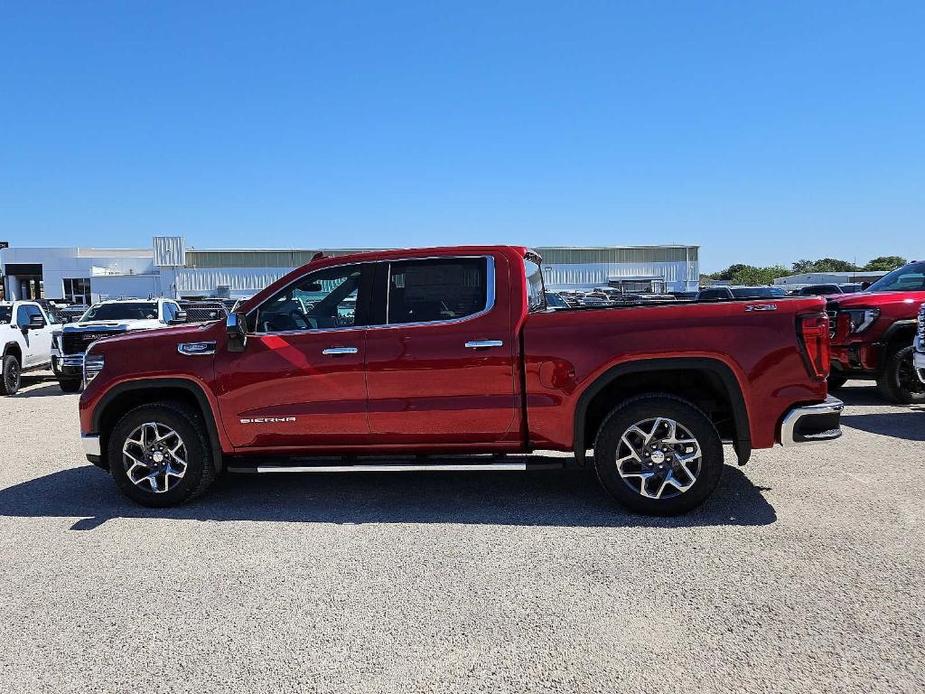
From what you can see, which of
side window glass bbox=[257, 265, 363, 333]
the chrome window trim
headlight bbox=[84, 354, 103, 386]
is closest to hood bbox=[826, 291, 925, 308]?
the chrome window trim

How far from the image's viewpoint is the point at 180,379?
17.7 ft

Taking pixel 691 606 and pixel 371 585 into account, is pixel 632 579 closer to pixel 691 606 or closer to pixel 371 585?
pixel 691 606

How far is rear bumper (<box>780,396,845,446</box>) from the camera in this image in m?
4.72

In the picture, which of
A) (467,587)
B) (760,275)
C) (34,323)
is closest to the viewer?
(467,587)

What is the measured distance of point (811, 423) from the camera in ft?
15.6

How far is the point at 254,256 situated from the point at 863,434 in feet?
214

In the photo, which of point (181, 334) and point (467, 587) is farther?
point (181, 334)

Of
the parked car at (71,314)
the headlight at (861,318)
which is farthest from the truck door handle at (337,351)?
the parked car at (71,314)

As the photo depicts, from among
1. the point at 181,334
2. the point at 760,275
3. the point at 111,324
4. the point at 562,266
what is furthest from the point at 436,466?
the point at 760,275

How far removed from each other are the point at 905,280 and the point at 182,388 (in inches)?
396

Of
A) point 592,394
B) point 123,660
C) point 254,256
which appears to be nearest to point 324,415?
point 592,394

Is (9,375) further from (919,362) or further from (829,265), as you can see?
(829,265)

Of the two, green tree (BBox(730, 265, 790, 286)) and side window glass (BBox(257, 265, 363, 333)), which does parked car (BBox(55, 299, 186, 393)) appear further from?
green tree (BBox(730, 265, 790, 286))

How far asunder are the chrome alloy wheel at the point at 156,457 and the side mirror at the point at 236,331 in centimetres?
82
